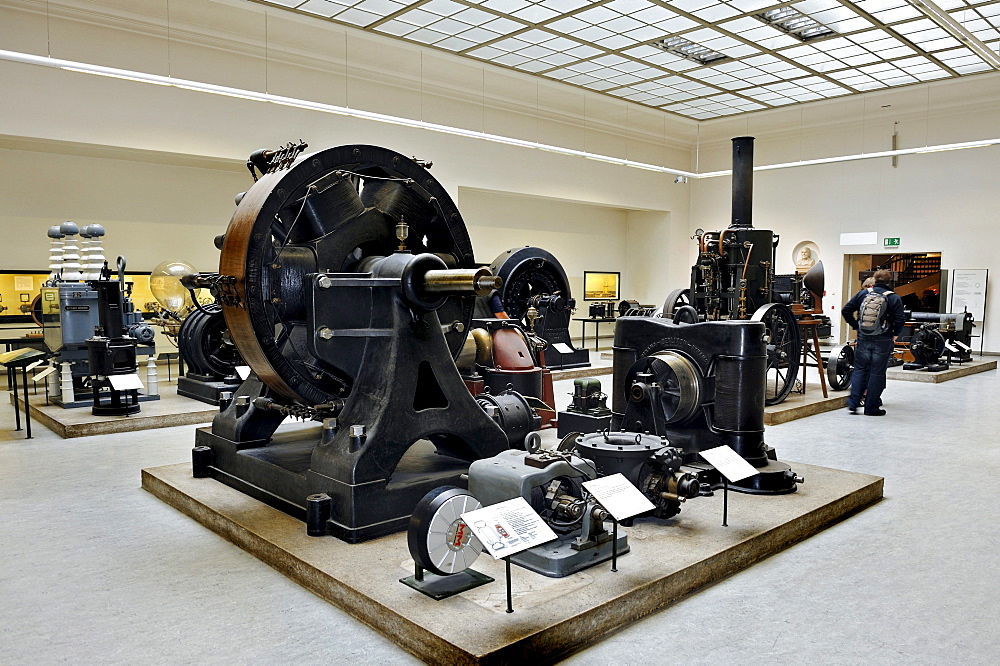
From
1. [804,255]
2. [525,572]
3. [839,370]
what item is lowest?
[525,572]

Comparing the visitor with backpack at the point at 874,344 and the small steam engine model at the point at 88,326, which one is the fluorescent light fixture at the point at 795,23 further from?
the small steam engine model at the point at 88,326

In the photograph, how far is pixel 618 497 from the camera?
9.77ft

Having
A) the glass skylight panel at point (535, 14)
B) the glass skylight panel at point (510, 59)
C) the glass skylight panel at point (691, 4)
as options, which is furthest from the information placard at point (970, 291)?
the glass skylight panel at point (535, 14)

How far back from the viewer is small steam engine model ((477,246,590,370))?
976 cm

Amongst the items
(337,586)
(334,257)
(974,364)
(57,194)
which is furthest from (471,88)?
(337,586)

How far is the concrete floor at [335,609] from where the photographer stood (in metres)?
2.69

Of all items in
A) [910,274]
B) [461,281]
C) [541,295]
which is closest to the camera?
[461,281]

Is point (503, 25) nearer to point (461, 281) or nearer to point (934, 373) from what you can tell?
point (934, 373)

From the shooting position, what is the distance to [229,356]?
8016 mm

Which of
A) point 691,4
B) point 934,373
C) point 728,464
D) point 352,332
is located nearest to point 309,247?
point 352,332

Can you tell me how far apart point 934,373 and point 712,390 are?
24.7 feet

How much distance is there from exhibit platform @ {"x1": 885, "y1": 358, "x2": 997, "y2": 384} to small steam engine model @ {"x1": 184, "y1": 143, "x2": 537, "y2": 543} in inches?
320

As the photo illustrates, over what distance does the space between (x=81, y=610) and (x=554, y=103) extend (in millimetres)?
13255

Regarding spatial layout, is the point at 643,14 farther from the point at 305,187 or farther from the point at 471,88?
the point at 305,187
